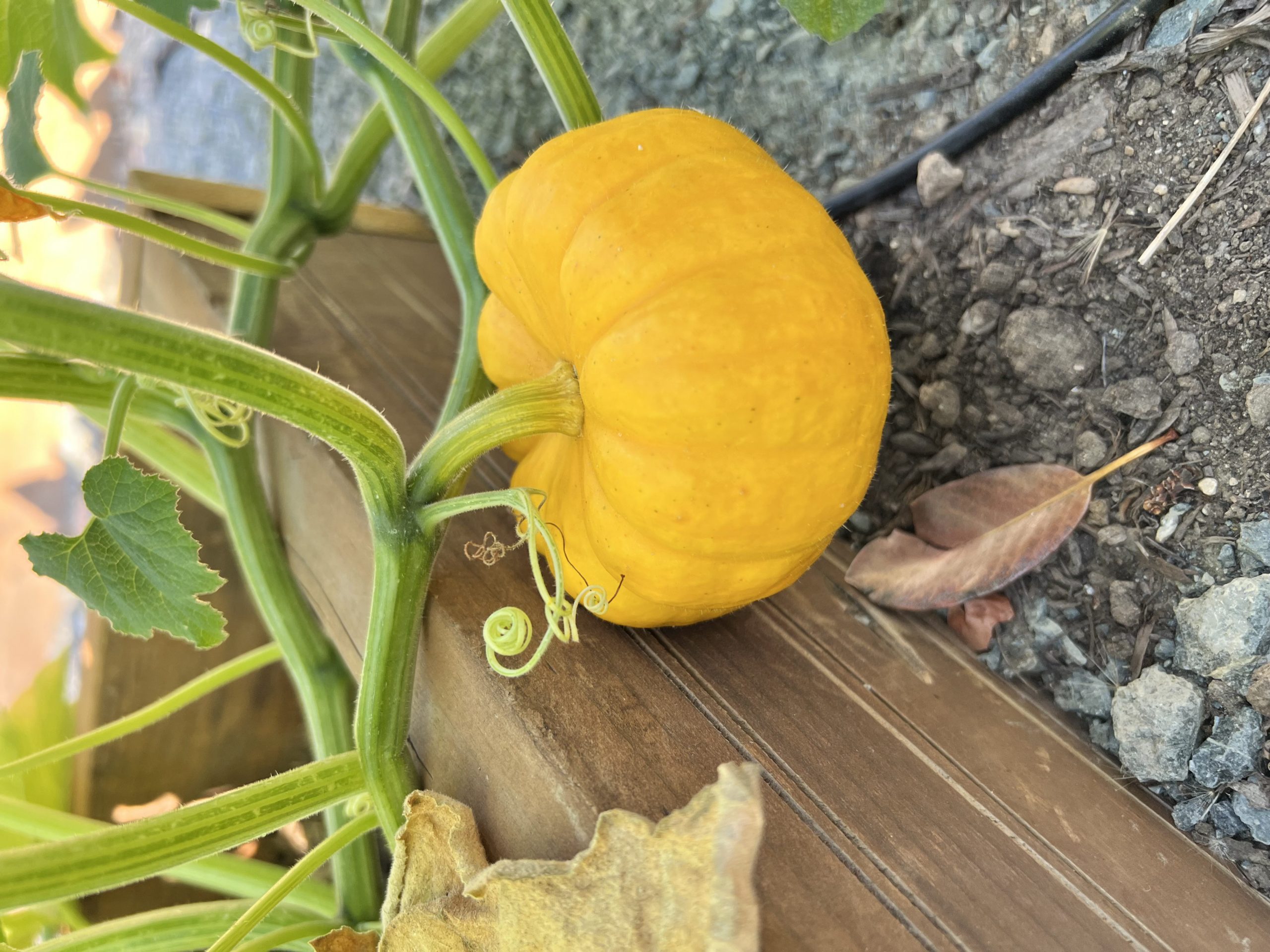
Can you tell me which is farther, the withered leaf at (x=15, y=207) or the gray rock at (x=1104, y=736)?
the gray rock at (x=1104, y=736)

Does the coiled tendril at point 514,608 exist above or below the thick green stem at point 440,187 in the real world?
below

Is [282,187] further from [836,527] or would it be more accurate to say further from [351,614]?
[836,527]

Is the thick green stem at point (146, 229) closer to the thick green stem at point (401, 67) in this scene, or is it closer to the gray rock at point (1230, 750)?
the thick green stem at point (401, 67)

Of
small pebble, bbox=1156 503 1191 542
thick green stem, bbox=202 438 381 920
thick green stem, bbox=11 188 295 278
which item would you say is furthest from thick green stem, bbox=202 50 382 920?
small pebble, bbox=1156 503 1191 542

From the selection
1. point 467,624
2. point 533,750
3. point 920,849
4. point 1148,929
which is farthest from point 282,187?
point 1148,929

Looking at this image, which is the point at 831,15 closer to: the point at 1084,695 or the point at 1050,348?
the point at 1050,348

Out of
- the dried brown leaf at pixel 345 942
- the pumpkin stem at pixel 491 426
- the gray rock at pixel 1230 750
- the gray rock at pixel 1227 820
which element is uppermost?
the pumpkin stem at pixel 491 426

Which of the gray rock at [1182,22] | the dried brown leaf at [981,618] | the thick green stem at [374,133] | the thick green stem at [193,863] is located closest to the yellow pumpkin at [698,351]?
the dried brown leaf at [981,618]
